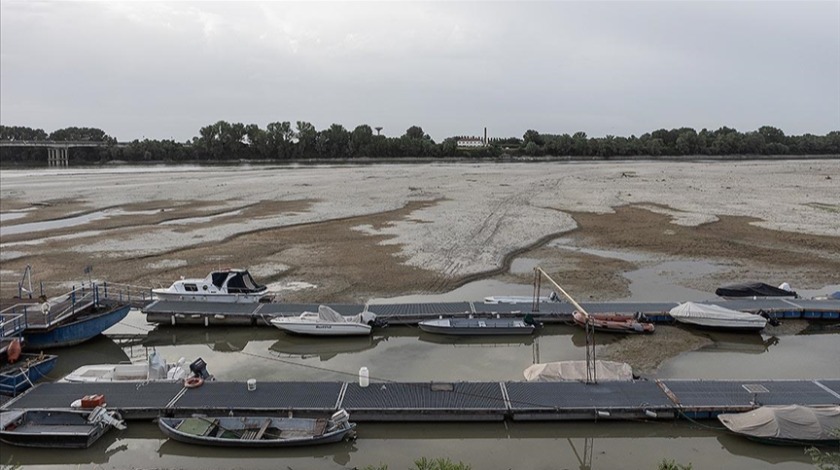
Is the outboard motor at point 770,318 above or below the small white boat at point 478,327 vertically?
above

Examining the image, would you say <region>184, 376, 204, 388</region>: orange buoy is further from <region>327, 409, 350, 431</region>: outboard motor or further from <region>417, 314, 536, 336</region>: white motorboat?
<region>417, 314, 536, 336</region>: white motorboat

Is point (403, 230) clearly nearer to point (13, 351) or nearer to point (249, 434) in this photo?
point (13, 351)

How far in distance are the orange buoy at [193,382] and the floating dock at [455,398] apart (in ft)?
0.48

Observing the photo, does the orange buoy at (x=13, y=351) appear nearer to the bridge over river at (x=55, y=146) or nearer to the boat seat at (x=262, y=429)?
the boat seat at (x=262, y=429)

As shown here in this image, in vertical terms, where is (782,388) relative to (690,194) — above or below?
below

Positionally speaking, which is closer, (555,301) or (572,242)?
(555,301)

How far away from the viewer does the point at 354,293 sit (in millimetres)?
31828

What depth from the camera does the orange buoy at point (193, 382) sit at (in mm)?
19500

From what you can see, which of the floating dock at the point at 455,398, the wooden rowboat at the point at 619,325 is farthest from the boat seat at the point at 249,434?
the wooden rowboat at the point at 619,325

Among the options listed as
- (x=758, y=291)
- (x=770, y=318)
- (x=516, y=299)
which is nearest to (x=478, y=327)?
(x=516, y=299)

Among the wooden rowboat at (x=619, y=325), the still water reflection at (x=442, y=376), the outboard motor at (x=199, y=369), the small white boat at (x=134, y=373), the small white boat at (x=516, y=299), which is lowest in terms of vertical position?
the still water reflection at (x=442, y=376)

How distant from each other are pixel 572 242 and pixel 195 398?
32.1m

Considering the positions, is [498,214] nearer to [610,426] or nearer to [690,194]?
[690,194]

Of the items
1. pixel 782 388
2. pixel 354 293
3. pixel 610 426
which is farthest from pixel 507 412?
pixel 354 293
